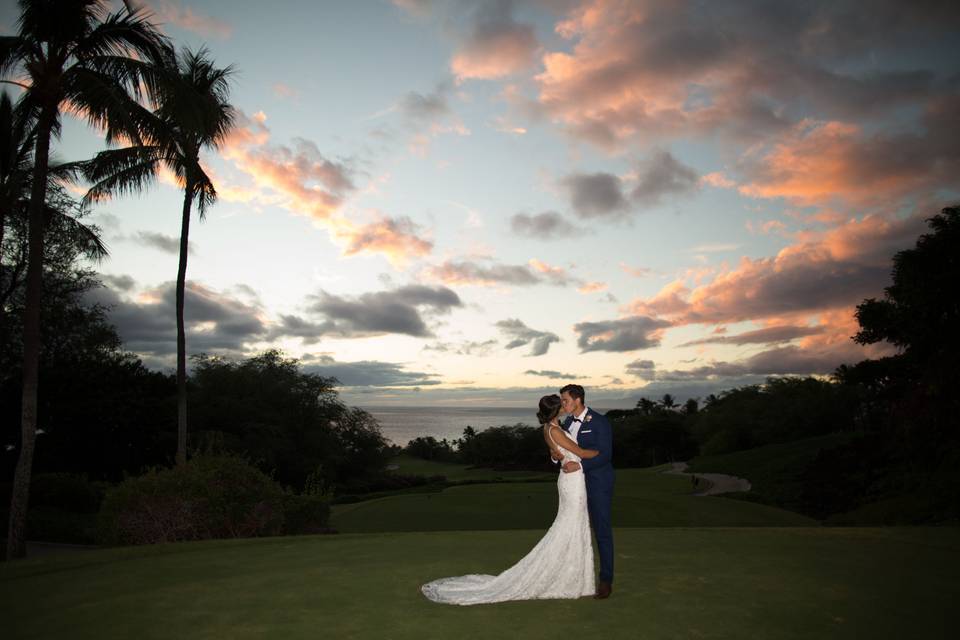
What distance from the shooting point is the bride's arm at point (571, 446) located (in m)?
7.04

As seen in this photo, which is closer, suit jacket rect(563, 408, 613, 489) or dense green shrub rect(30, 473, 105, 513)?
suit jacket rect(563, 408, 613, 489)

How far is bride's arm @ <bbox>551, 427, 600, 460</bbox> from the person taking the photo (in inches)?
277

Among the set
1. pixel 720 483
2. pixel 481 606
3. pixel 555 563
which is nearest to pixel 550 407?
pixel 555 563

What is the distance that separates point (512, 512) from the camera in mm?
31156

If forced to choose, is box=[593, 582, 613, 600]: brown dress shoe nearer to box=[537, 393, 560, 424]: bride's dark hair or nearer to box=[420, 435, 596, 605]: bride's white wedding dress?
box=[420, 435, 596, 605]: bride's white wedding dress

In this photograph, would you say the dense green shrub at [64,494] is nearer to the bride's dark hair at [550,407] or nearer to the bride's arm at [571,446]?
the bride's dark hair at [550,407]

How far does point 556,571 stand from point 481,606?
3.27 ft

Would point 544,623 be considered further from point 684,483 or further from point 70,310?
point 684,483

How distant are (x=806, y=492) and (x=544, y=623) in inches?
1721

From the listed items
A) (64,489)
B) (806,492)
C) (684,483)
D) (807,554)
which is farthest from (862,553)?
(684,483)

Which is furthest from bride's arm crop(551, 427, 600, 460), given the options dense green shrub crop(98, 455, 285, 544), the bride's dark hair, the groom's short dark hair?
dense green shrub crop(98, 455, 285, 544)

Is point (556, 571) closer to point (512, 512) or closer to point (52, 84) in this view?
point (52, 84)

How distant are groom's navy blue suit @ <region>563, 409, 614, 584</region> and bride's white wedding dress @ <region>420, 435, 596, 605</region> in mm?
122

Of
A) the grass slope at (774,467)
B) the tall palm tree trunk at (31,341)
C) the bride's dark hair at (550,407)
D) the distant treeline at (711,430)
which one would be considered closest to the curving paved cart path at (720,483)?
the grass slope at (774,467)
